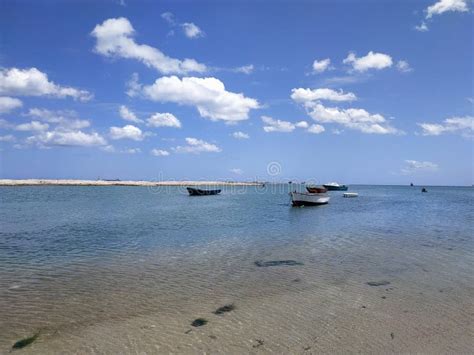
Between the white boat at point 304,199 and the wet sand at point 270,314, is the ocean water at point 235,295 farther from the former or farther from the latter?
the white boat at point 304,199

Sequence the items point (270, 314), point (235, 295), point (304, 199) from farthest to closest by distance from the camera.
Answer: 1. point (304, 199)
2. point (235, 295)
3. point (270, 314)

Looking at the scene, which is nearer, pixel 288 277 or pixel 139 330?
pixel 139 330

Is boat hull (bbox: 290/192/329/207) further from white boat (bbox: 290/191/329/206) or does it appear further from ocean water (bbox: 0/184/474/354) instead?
ocean water (bbox: 0/184/474/354)

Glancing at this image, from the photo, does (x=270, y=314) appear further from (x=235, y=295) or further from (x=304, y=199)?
(x=304, y=199)

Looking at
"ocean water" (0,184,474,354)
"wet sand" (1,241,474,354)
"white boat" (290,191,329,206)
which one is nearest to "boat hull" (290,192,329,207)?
"white boat" (290,191,329,206)

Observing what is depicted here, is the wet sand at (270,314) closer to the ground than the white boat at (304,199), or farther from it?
closer to the ground

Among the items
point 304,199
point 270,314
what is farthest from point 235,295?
point 304,199

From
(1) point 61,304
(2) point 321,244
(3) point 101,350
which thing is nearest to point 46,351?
(3) point 101,350

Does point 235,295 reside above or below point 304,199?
below

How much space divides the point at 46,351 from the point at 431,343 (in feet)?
21.9

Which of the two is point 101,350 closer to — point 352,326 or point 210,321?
point 210,321

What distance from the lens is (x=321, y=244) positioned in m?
16.4

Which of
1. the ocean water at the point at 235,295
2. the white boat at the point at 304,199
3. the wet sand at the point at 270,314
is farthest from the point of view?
the white boat at the point at 304,199

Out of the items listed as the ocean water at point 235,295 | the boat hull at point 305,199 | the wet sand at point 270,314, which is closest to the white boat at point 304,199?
the boat hull at point 305,199
